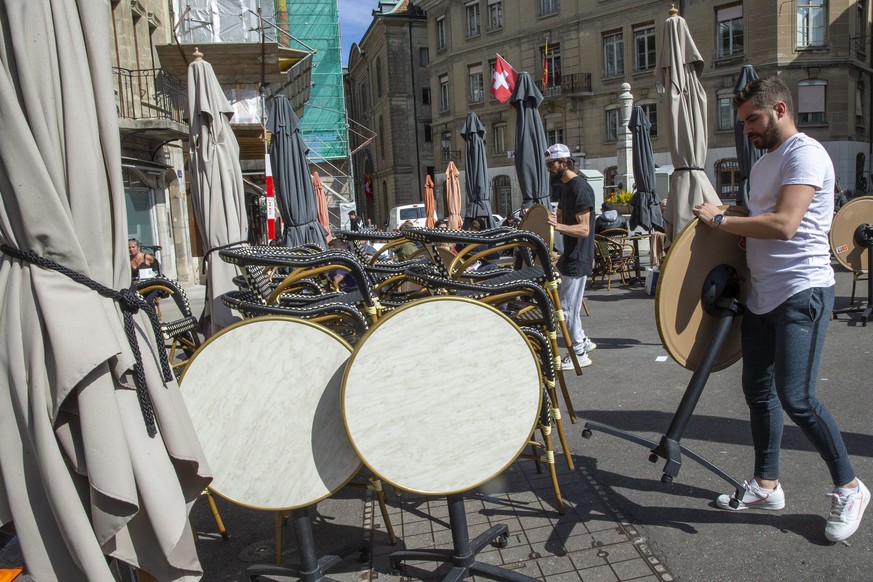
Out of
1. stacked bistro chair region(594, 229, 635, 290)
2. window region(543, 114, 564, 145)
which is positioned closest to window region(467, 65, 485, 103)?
window region(543, 114, 564, 145)

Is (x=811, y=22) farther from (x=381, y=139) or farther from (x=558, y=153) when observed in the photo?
(x=381, y=139)

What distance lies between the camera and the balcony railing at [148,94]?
524 inches

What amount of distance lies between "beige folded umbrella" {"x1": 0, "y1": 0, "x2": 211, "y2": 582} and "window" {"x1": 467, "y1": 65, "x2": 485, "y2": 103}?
37.9 m

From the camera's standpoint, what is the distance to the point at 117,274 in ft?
6.66

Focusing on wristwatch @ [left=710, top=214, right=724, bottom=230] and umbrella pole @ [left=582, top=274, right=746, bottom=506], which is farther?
umbrella pole @ [left=582, top=274, right=746, bottom=506]

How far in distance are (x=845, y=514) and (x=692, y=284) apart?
3.67 feet

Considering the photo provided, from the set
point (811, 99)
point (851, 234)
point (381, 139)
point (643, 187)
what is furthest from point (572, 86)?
point (851, 234)

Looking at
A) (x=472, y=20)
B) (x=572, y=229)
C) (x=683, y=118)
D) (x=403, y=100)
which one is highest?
(x=472, y=20)

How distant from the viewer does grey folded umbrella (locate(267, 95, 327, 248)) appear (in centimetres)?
851

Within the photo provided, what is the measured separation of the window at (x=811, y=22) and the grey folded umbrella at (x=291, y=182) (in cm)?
2762

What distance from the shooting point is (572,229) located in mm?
5277

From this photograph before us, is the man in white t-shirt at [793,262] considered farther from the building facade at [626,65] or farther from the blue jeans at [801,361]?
the building facade at [626,65]

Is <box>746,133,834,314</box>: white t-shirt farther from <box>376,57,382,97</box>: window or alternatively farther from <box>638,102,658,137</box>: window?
<box>376,57,382,97</box>: window

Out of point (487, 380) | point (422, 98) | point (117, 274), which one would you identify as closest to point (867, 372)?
point (487, 380)
